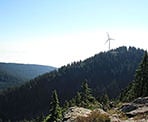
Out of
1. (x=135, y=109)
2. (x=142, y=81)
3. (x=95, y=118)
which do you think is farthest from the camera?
(x=142, y=81)

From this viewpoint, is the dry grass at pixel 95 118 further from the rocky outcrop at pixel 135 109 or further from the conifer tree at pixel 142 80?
the conifer tree at pixel 142 80

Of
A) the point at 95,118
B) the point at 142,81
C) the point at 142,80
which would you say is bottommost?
the point at 142,81

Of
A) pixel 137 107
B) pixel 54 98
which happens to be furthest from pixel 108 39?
pixel 137 107

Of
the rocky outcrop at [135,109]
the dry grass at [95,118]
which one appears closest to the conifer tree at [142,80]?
the rocky outcrop at [135,109]

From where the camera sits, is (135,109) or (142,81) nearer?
(135,109)

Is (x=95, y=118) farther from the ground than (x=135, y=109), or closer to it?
farther from the ground

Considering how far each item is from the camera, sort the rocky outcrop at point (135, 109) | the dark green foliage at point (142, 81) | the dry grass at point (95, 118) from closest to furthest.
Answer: the dry grass at point (95, 118)
the rocky outcrop at point (135, 109)
the dark green foliage at point (142, 81)

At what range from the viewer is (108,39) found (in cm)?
14812

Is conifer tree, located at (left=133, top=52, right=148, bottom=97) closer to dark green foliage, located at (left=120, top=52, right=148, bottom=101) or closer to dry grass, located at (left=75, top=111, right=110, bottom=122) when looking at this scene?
dark green foliage, located at (left=120, top=52, right=148, bottom=101)

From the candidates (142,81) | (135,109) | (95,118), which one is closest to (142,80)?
(142,81)

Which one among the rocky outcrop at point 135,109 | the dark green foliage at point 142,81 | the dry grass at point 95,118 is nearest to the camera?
the dry grass at point 95,118

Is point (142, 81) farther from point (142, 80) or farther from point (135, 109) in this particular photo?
point (135, 109)

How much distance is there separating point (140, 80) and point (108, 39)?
250ft

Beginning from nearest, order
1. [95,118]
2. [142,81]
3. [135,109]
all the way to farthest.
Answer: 1. [95,118]
2. [135,109]
3. [142,81]
